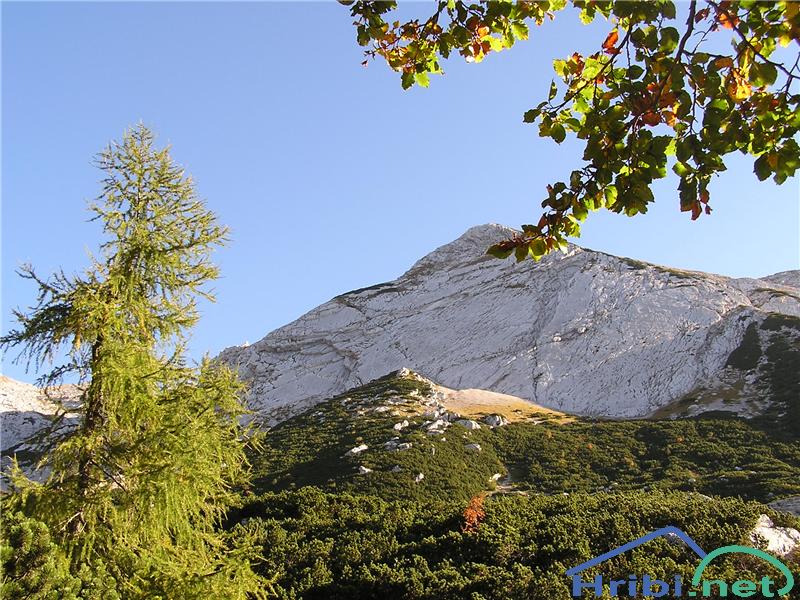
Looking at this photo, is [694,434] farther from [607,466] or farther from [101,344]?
[101,344]

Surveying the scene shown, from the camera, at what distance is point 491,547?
11.7m

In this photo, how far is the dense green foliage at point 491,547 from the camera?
9930 mm

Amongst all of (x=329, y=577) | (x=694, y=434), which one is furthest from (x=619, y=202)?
(x=694, y=434)

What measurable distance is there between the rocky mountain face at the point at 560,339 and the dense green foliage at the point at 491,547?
92.9 ft

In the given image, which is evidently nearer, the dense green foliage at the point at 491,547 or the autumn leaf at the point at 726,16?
the autumn leaf at the point at 726,16

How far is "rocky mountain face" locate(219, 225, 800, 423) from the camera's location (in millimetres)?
45531

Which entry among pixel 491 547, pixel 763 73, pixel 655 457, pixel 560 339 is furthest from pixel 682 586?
pixel 560 339

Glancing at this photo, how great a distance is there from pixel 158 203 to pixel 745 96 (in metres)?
7.84

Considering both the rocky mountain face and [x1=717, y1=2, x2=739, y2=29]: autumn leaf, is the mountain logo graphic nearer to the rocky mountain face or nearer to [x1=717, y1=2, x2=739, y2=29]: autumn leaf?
[x1=717, y1=2, x2=739, y2=29]: autumn leaf

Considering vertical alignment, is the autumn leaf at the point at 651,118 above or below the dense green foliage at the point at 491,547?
above

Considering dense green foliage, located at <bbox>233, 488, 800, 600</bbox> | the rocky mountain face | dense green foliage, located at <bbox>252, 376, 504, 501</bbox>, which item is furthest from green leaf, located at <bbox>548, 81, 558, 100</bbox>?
the rocky mountain face

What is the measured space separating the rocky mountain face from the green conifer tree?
3757cm

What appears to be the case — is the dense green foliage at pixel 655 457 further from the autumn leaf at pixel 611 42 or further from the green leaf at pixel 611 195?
the autumn leaf at pixel 611 42

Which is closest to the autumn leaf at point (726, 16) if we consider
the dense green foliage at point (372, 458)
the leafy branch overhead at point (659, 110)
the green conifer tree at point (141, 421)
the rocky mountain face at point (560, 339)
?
the leafy branch overhead at point (659, 110)
